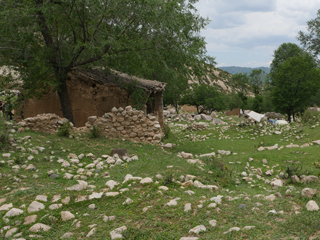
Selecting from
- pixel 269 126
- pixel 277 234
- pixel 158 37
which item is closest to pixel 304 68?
pixel 269 126

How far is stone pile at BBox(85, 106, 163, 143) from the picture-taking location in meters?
11.2

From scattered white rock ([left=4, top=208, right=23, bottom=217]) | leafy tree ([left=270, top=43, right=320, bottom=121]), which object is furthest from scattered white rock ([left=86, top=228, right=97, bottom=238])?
leafy tree ([left=270, top=43, right=320, bottom=121])

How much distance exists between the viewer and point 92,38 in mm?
10953

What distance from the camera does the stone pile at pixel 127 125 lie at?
36.8 feet

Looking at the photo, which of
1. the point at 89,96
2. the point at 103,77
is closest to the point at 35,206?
the point at 89,96

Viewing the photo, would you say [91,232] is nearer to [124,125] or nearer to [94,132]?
[94,132]

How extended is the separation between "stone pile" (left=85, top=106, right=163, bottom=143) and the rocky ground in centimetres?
197

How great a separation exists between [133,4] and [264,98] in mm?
38550

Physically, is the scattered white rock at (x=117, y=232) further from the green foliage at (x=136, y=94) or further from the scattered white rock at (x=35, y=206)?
the green foliage at (x=136, y=94)

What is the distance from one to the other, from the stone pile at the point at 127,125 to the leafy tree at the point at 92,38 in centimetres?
211

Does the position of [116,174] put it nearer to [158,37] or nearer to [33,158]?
[33,158]

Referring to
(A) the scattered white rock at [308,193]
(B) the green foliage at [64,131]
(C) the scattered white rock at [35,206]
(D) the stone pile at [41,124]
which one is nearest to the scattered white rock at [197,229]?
(A) the scattered white rock at [308,193]

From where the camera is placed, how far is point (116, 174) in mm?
6836

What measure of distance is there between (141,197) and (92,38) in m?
8.10
